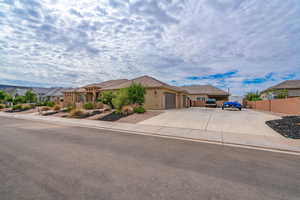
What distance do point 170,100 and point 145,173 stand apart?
2100 centimetres

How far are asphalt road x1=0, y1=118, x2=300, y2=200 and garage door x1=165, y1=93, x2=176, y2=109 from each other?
17.5 m

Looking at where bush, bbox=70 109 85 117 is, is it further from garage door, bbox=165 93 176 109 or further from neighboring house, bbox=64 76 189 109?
garage door, bbox=165 93 176 109

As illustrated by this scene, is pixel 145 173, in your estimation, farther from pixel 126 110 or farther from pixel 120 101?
pixel 120 101

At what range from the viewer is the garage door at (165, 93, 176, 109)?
23.0 metres

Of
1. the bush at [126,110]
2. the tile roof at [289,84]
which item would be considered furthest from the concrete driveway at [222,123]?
the tile roof at [289,84]

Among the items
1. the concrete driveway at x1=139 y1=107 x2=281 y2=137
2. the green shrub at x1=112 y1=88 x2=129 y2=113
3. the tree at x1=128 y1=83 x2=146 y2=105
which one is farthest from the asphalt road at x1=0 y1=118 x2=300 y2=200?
the tree at x1=128 y1=83 x2=146 y2=105

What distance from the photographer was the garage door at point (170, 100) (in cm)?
2295

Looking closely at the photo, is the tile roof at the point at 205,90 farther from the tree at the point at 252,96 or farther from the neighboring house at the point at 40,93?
the neighboring house at the point at 40,93

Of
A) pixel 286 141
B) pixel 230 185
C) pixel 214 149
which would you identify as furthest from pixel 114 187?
pixel 286 141

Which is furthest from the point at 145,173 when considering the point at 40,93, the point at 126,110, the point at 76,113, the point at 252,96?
the point at 40,93

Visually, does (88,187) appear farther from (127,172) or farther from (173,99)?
(173,99)

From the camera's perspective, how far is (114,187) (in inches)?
117

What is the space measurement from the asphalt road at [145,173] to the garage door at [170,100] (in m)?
17.5

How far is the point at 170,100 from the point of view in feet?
79.5
